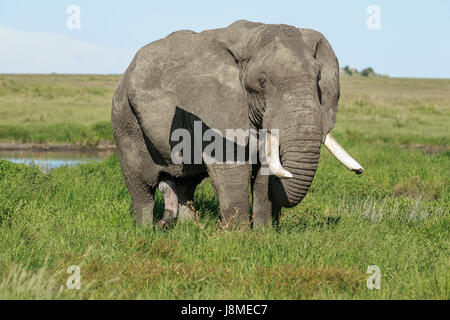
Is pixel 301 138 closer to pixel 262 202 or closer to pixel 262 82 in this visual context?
pixel 262 82

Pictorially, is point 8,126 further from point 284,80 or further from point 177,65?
point 284,80

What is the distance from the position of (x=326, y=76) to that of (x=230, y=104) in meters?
0.84

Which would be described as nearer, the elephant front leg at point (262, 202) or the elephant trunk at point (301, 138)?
the elephant trunk at point (301, 138)

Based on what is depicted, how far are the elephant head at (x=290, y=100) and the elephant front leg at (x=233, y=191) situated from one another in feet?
1.02

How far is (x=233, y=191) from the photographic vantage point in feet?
16.2

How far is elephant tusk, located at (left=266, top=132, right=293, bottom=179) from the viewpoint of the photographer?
4223 mm

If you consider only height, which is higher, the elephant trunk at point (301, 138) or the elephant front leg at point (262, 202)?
the elephant trunk at point (301, 138)

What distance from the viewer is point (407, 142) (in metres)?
20.6

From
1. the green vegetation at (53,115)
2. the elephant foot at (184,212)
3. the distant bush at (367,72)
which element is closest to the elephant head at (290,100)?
the elephant foot at (184,212)

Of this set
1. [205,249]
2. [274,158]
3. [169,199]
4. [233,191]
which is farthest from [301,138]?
[169,199]

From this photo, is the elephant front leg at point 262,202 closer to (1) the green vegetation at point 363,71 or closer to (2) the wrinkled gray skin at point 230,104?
(2) the wrinkled gray skin at point 230,104

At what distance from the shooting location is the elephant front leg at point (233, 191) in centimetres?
493

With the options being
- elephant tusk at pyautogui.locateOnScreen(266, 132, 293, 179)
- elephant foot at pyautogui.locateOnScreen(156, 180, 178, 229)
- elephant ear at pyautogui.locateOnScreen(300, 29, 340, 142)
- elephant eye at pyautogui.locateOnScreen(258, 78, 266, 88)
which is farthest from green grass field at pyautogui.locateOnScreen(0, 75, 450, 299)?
elephant eye at pyautogui.locateOnScreen(258, 78, 266, 88)
